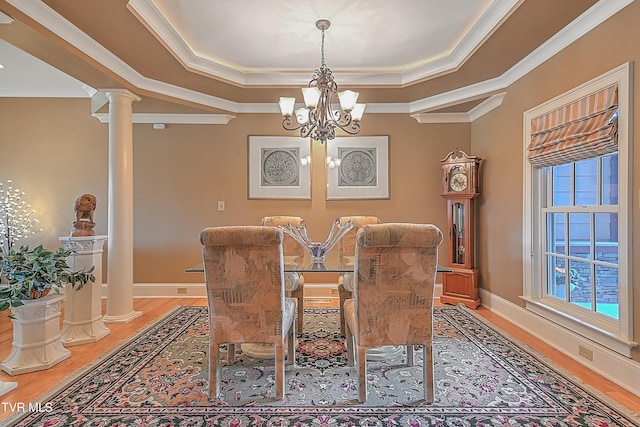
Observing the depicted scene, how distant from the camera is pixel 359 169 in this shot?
13.9ft

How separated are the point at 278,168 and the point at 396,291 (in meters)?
2.81

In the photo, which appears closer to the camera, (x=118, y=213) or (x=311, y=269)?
(x=311, y=269)

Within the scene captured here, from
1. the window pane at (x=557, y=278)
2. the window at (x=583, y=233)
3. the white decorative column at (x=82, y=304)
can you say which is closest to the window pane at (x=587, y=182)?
the window at (x=583, y=233)

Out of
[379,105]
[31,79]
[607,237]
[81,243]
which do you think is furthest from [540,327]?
[31,79]

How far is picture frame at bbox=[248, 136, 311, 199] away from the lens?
4.23m

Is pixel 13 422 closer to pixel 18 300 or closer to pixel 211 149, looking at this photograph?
pixel 18 300

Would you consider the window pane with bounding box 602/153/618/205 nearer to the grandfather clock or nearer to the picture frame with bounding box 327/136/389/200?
the grandfather clock

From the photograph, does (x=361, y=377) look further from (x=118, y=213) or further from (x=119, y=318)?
(x=118, y=213)

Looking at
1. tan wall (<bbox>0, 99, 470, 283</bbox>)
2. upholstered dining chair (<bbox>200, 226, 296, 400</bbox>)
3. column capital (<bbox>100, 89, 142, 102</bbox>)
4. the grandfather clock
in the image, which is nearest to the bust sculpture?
column capital (<bbox>100, 89, 142, 102</bbox>)

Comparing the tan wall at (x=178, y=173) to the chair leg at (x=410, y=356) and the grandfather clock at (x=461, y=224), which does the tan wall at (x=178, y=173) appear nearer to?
the grandfather clock at (x=461, y=224)

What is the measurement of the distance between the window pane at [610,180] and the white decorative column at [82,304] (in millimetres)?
4072

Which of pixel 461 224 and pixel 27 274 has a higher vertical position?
pixel 461 224

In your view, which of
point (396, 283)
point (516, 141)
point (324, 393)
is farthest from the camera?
point (516, 141)

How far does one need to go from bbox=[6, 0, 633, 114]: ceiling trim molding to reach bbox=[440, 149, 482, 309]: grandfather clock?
69 cm
